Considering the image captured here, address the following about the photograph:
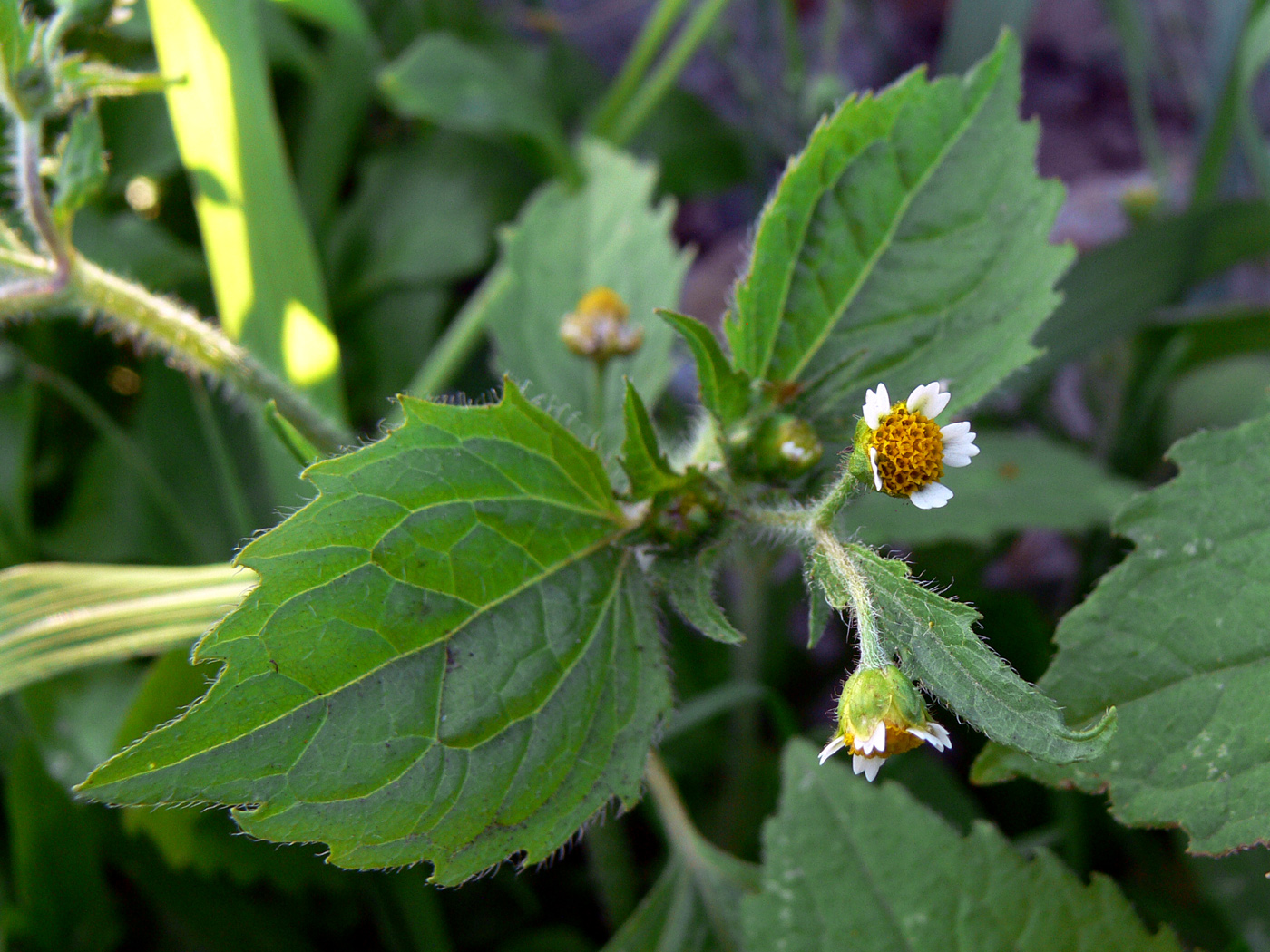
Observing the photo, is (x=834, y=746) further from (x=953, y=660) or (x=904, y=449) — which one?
(x=904, y=449)

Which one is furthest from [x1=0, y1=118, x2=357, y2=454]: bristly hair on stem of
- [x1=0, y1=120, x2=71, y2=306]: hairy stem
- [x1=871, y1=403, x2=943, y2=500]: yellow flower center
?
[x1=871, y1=403, x2=943, y2=500]: yellow flower center

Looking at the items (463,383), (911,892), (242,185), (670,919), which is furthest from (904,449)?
(463,383)

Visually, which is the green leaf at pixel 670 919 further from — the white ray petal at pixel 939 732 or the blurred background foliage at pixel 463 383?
the white ray petal at pixel 939 732

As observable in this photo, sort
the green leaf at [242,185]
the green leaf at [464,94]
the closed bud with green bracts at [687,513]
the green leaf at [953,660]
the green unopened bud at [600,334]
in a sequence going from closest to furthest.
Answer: the green leaf at [953,660]
the closed bud with green bracts at [687,513]
the green unopened bud at [600,334]
the green leaf at [242,185]
the green leaf at [464,94]

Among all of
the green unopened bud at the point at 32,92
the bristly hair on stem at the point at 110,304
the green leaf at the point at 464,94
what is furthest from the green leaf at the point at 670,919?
the green leaf at the point at 464,94

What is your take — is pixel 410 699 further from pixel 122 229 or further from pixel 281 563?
pixel 122 229

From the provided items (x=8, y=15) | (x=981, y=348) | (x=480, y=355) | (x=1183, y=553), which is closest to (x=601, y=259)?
(x=480, y=355)

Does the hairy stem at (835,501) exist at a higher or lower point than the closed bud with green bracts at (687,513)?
higher
